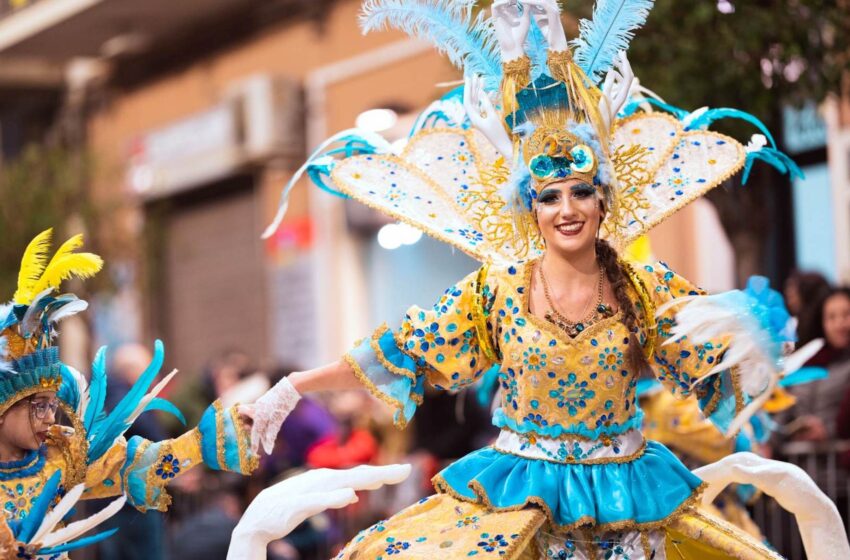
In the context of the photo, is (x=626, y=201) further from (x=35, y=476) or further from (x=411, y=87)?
(x=411, y=87)

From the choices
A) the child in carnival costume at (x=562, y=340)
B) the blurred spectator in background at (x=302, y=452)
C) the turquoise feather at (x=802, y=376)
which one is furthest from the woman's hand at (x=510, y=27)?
the blurred spectator in background at (x=302, y=452)

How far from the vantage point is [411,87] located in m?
12.4

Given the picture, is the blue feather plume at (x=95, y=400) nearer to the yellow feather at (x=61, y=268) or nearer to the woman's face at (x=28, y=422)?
the woman's face at (x=28, y=422)

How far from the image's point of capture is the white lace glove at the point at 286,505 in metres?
4.11

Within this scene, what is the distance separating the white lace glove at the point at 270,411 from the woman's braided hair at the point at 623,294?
1016 mm

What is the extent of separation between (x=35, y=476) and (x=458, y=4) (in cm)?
196

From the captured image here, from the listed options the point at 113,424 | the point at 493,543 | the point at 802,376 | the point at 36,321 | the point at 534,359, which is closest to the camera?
the point at 493,543

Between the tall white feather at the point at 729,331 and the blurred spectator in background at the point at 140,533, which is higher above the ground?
the tall white feather at the point at 729,331

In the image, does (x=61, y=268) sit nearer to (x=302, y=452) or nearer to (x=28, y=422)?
(x=28, y=422)

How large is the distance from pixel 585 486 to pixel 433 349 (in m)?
0.65

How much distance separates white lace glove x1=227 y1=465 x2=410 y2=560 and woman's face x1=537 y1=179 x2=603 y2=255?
0.86m

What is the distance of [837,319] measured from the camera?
673 cm

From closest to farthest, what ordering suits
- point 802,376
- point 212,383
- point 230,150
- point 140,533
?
1. point 802,376
2. point 140,533
3. point 212,383
4. point 230,150

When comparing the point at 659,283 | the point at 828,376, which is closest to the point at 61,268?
the point at 659,283
